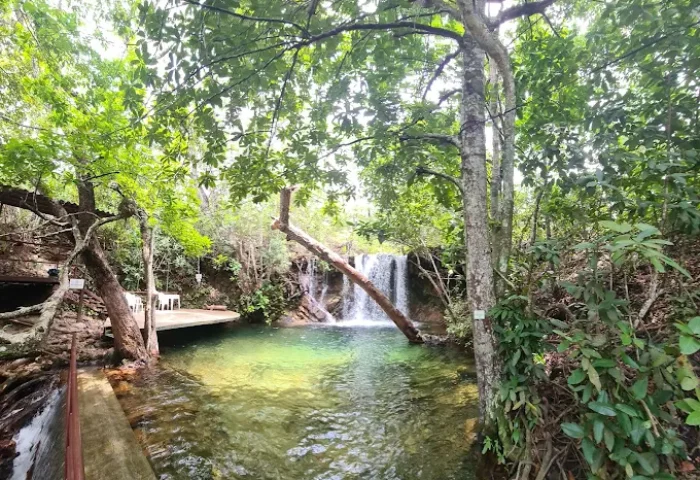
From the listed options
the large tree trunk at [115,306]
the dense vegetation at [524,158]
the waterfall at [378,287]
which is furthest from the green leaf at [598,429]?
the waterfall at [378,287]

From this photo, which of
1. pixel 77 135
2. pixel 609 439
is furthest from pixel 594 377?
pixel 77 135

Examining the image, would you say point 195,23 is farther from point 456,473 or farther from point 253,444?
point 456,473

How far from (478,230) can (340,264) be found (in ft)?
22.8

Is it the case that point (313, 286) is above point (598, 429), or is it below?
above

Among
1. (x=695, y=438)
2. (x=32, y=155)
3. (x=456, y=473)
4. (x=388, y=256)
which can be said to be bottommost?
(x=456, y=473)

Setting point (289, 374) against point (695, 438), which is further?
point (289, 374)

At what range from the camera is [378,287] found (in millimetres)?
17078

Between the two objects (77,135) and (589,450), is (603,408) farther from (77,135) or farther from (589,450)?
(77,135)

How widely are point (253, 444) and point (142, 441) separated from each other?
55.3 inches

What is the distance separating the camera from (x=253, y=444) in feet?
14.9

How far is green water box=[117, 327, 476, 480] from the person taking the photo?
4027 millimetres

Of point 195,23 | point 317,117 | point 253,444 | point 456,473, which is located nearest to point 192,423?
point 253,444

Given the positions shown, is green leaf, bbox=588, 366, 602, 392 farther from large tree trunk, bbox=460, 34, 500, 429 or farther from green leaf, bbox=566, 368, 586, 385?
large tree trunk, bbox=460, 34, 500, 429

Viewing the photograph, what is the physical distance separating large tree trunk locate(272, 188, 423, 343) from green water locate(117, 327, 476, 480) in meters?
1.25
